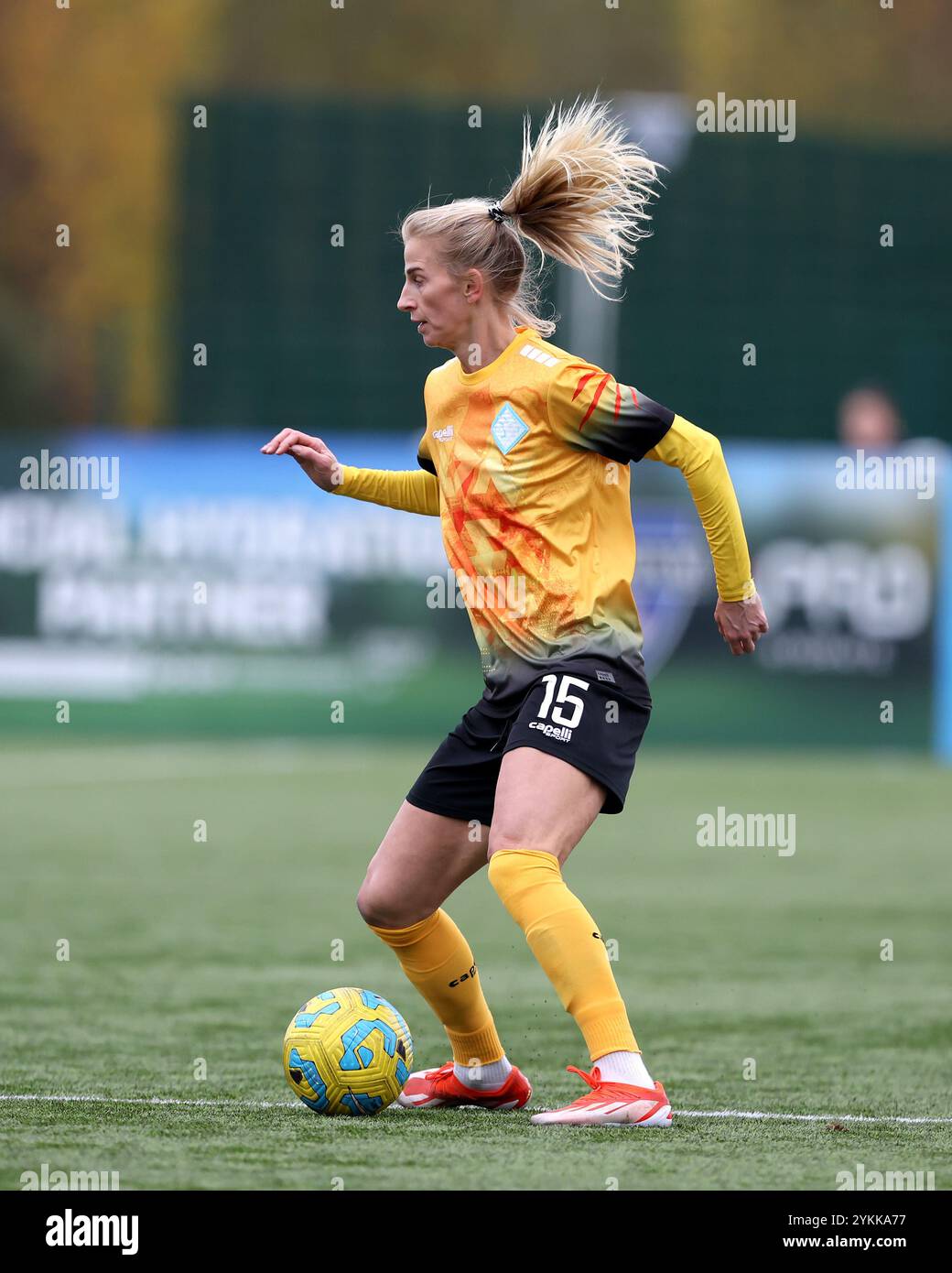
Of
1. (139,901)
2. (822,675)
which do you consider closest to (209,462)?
(822,675)

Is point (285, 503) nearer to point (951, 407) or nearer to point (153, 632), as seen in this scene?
point (153, 632)

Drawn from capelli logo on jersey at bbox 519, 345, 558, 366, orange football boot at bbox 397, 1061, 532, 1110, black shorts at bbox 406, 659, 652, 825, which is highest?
capelli logo on jersey at bbox 519, 345, 558, 366

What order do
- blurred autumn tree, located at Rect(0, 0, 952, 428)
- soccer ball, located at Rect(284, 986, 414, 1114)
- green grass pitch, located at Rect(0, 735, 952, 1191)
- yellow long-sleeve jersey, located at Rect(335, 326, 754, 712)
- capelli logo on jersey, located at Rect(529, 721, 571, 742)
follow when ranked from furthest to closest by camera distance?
blurred autumn tree, located at Rect(0, 0, 952, 428) < soccer ball, located at Rect(284, 986, 414, 1114) < yellow long-sleeve jersey, located at Rect(335, 326, 754, 712) < capelli logo on jersey, located at Rect(529, 721, 571, 742) < green grass pitch, located at Rect(0, 735, 952, 1191)

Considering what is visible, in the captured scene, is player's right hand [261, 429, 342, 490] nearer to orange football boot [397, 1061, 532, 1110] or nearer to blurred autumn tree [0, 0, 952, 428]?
orange football boot [397, 1061, 532, 1110]

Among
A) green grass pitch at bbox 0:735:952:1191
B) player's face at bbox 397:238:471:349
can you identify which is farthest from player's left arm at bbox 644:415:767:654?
green grass pitch at bbox 0:735:952:1191

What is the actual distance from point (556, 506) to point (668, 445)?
30 cm

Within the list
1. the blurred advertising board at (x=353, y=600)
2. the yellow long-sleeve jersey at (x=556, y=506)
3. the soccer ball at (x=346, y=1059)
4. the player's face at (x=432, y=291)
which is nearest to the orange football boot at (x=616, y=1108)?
the soccer ball at (x=346, y=1059)

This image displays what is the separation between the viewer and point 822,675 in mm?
16406

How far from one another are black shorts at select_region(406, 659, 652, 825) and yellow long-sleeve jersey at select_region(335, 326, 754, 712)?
0.19ft

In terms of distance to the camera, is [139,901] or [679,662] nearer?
[139,901]

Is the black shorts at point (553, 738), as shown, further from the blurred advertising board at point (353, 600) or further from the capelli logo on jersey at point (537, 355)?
the blurred advertising board at point (353, 600)

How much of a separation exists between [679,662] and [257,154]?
6.70 m

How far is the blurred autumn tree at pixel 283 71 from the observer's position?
127 ft

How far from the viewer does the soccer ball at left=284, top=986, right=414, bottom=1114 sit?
5.20 metres
